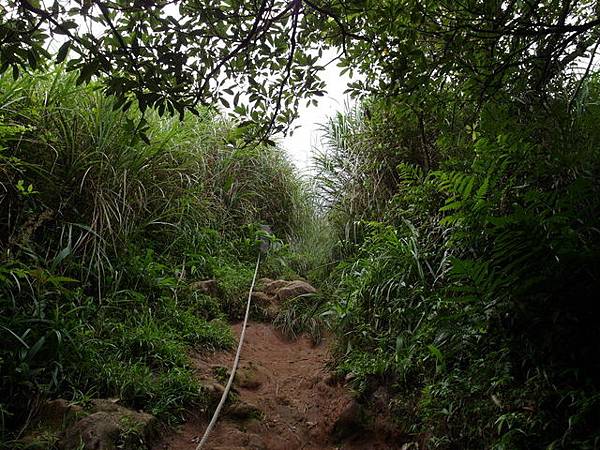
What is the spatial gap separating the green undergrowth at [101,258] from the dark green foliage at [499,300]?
122 cm

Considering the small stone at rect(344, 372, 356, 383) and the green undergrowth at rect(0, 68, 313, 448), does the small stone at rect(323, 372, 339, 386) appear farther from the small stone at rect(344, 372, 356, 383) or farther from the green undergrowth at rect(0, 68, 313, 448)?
the green undergrowth at rect(0, 68, 313, 448)

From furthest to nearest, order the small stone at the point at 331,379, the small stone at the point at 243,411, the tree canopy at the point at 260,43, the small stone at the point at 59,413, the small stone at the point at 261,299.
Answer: the small stone at the point at 261,299 < the small stone at the point at 331,379 < the small stone at the point at 243,411 < the small stone at the point at 59,413 < the tree canopy at the point at 260,43

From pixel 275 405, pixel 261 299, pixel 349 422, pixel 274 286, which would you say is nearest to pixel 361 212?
pixel 274 286

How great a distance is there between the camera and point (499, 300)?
210 cm

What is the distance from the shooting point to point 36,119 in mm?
3420

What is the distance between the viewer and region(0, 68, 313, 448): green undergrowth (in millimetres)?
2555

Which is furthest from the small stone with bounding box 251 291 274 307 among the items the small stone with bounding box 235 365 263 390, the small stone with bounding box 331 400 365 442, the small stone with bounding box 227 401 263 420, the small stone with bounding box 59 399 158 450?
the small stone with bounding box 59 399 158 450

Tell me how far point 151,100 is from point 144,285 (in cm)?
236

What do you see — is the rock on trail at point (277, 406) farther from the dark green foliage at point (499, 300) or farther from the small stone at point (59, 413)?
the small stone at point (59, 413)

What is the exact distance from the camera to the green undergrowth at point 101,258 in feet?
8.38

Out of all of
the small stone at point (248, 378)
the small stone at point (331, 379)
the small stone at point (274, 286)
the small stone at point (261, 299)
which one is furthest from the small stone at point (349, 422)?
the small stone at point (274, 286)

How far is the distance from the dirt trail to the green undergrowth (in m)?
0.18

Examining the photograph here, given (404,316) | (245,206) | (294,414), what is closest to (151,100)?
(404,316)

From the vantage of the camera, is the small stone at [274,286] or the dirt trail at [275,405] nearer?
the dirt trail at [275,405]
